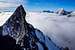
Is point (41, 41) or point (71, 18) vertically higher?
point (71, 18)

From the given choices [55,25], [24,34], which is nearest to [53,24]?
[55,25]

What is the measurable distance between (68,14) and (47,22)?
0.88 feet

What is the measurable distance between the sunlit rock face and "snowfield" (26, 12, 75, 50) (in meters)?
0.06

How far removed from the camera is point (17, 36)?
2764 mm

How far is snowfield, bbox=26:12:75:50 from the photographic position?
8.53ft

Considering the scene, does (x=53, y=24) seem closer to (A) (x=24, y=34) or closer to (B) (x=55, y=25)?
(B) (x=55, y=25)

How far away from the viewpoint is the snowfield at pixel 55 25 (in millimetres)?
2600

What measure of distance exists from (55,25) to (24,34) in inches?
15.9

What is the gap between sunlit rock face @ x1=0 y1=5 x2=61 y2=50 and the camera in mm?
2660

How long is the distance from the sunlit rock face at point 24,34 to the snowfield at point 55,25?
6cm

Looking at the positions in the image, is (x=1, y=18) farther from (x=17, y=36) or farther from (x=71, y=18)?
(x=71, y=18)

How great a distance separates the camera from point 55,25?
2.64m

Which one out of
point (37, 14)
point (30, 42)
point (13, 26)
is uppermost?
point (37, 14)

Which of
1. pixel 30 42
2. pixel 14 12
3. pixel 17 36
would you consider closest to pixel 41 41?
pixel 30 42
